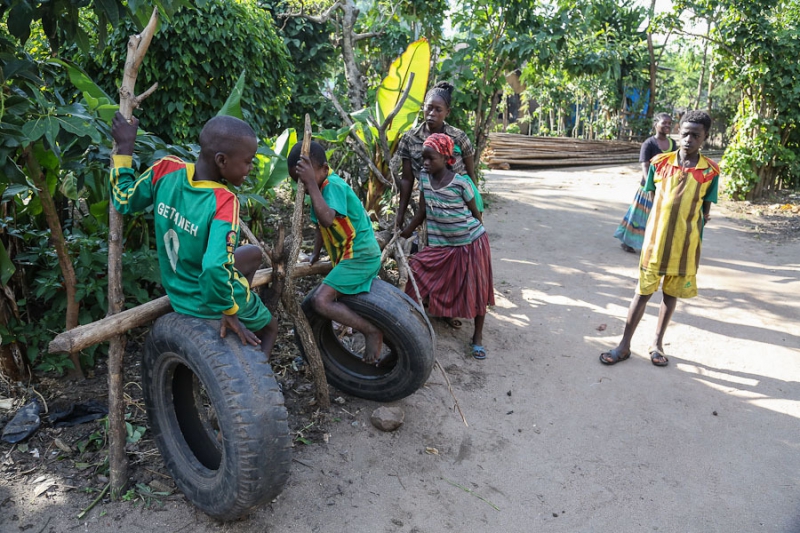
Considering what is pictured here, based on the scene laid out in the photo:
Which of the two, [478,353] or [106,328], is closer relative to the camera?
[106,328]

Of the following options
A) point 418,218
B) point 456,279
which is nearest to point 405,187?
point 418,218

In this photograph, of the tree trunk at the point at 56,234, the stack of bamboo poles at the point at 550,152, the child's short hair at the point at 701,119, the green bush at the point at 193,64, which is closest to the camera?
the tree trunk at the point at 56,234

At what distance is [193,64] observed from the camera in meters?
5.57

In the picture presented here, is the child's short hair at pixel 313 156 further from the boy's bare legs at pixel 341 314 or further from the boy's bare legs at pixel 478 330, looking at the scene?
the boy's bare legs at pixel 478 330

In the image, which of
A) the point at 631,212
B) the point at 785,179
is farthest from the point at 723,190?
the point at 631,212

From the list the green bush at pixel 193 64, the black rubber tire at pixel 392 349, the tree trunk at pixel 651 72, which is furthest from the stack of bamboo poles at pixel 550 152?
the black rubber tire at pixel 392 349

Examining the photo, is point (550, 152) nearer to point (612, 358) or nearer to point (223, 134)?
point (612, 358)

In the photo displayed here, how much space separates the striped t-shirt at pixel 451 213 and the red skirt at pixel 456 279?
0.23 ft

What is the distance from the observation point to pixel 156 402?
9.15 ft

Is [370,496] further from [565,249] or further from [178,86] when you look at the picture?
[565,249]

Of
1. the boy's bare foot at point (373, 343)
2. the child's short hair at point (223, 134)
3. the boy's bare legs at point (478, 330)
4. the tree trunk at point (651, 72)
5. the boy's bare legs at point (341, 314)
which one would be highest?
the tree trunk at point (651, 72)

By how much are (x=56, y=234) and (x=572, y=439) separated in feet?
10.2

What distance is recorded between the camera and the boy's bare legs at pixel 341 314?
3.30 meters

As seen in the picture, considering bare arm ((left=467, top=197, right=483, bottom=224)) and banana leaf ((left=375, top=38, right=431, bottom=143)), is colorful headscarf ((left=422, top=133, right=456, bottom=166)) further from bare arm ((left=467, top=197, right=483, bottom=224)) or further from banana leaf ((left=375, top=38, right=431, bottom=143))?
banana leaf ((left=375, top=38, right=431, bottom=143))
